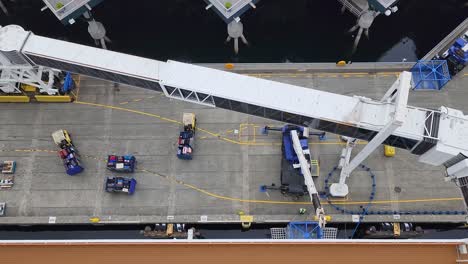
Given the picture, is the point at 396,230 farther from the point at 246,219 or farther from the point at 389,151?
the point at 246,219

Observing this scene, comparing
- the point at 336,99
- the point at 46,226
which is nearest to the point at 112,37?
the point at 46,226

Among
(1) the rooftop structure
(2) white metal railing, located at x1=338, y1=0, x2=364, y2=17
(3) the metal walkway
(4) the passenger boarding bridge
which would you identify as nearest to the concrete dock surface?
(1) the rooftop structure

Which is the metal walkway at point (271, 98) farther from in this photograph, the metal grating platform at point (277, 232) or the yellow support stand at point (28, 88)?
the metal grating platform at point (277, 232)

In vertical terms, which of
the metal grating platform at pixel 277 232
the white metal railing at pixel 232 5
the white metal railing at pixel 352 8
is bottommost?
the metal grating platform at pixel 277 232

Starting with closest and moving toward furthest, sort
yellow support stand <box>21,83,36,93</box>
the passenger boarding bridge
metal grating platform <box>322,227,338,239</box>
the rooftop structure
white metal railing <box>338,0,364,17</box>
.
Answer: the passenger boarding bridge → metal grating platform <box>322,227,338,239</box> → the rooftop structure → yellow support stand <box>21,83,36,93</box> → white metal railing <box>338,0,364,17</box>

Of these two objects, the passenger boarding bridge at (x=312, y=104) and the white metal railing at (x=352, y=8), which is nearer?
the passenger boarding bridge at (x=312, y=104)

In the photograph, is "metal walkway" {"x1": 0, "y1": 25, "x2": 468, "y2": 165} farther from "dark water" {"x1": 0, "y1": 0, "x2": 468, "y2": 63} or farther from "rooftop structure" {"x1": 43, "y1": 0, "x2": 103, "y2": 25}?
"dark water" {"x1": 0, "y1": 0, "x2": 468, "y2": 63}

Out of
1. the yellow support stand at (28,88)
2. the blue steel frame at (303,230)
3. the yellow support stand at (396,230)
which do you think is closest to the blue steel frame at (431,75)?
the yellow support stand at (396,230)
